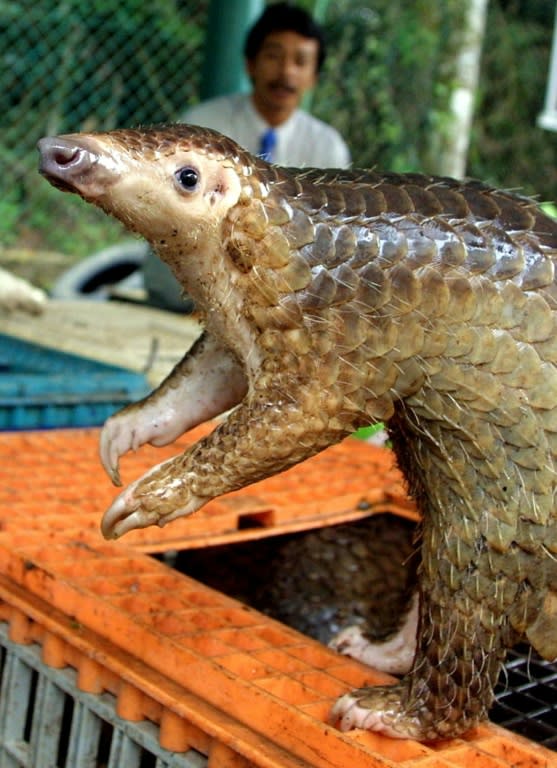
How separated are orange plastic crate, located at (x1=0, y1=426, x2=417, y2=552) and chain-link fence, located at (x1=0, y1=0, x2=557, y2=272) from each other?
540cm

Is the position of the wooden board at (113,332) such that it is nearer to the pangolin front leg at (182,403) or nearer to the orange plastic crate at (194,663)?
the orange plastic crate at (194,663)

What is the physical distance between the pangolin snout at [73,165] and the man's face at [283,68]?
167 inches

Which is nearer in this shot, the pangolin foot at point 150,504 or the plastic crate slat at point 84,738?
the pangolin foot at point 150,504

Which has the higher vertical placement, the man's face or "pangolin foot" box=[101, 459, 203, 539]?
the man's face

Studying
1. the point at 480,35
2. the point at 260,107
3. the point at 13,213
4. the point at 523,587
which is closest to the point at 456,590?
the point at 523,587

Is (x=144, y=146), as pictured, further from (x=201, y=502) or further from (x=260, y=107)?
(x=260, y=107)

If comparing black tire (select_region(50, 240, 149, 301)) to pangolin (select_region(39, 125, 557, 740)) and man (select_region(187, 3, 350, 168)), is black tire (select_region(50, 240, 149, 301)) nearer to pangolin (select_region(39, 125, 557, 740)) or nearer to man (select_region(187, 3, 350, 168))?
man (select_region(187, 3, 350, 168))

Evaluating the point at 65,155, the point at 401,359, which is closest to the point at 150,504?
the point at 401,359

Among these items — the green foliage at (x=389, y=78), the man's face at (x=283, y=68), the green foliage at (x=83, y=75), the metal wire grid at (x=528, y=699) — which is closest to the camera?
the metal wire grid at (x=528, y=699)

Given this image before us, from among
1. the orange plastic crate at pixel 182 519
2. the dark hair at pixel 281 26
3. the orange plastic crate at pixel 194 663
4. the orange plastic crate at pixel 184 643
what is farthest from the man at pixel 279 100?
the orange plastic crate at pixel 194 663

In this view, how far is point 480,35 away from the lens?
8977 millimetres

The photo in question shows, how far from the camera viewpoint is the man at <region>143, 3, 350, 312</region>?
560cm

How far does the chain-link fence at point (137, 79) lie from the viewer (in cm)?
829

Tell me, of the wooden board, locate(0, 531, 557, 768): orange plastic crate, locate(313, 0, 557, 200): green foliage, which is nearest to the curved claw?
locate(0, 531, 557, 768): orange plastic crate
